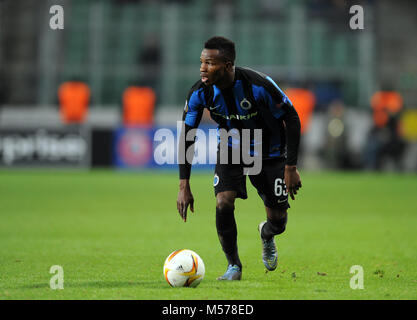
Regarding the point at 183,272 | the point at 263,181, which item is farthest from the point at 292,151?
the point at 183,272

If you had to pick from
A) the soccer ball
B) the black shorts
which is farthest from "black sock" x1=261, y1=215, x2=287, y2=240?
the soccer ball

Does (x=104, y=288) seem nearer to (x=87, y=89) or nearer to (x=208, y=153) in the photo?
(x=208, y=153)

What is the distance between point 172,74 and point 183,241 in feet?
50.7

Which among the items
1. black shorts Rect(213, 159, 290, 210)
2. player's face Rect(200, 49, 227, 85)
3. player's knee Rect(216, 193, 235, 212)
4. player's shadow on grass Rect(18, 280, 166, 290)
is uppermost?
player's face Rect(200, 49, 227, 85)

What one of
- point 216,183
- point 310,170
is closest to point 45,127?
point 310,170

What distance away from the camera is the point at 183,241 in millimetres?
9578

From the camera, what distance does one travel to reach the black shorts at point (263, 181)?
6.61 metres

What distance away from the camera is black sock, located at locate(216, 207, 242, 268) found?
6605mm

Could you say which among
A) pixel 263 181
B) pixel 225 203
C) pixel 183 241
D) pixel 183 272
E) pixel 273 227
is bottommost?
pixel 183 241

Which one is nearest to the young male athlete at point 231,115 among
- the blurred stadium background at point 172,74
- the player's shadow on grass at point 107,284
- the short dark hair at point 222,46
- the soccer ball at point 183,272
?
the short dark hair at point 222,46

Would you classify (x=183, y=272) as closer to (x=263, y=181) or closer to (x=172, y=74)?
(x=263, y=181)

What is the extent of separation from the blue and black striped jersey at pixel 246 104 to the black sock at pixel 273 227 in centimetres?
83

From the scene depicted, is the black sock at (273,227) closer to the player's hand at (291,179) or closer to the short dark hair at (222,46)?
the player's hand at (291,179)

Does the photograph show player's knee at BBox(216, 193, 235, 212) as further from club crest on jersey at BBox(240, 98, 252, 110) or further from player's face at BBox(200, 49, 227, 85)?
player's face at BBox(200, 49, 227, 85)
